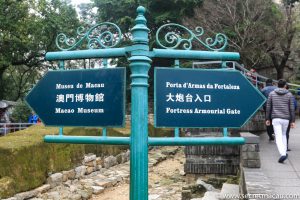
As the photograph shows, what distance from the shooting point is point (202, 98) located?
7.92ft

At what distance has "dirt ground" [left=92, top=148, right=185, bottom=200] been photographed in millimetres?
8846

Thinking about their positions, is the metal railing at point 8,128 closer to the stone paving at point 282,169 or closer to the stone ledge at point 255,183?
the stone paving at point 282,169

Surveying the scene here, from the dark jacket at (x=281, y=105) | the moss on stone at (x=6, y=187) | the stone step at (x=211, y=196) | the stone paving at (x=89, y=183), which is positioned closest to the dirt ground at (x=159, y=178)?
the stone paving at (x=89, y=183)

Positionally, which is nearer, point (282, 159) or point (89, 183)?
point (282, 159)

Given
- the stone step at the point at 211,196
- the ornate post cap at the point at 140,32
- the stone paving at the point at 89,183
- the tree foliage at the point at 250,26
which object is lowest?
the stone paving at the point at 89,183

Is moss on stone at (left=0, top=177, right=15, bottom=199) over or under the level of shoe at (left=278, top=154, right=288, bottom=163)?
under

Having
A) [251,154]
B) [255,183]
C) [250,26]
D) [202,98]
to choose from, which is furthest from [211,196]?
[250,26]

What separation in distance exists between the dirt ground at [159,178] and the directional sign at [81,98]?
20.6ft

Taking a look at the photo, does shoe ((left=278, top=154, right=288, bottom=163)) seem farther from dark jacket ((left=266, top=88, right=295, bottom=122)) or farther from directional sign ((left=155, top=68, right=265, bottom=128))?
directional sign ((left=155, top=68, right=265, bottom=128))

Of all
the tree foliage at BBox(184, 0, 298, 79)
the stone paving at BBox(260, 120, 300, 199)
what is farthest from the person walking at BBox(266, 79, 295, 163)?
the tree foliage at BBox(184, 0, 298, 79)

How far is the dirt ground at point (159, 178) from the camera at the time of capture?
8846 millimetres

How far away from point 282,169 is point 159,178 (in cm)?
510

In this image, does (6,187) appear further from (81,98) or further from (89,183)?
(81,98)

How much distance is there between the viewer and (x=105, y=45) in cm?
259
